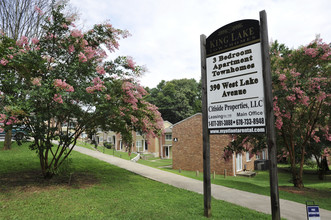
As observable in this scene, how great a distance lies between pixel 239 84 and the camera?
207 inches

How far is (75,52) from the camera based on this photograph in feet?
29.0

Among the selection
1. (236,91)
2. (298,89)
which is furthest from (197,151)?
(236,91)

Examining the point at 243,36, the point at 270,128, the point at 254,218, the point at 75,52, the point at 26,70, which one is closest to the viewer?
the point at 270,128

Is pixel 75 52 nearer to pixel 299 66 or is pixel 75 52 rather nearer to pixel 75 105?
pixel 75 105

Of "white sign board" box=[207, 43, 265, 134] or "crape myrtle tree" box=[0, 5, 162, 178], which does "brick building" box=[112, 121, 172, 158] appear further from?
"white sign board" box=[207, 43, 265, 134]

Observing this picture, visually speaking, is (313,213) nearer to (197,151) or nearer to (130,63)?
(130,63)

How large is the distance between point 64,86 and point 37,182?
4.53m

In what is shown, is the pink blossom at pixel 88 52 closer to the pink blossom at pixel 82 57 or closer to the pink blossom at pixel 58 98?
the pink blossom at pixel 82 57

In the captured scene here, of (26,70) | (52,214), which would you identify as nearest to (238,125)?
(52,214)

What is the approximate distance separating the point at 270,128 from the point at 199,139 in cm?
1868

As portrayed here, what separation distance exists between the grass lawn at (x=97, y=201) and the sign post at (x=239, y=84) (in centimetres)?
122

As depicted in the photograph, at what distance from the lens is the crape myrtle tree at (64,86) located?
23.1 feet

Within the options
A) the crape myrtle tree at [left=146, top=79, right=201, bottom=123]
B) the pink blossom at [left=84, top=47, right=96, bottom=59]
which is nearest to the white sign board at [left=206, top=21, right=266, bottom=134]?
the pink blossom at [left=84, top=47, right=96, bottom=59]

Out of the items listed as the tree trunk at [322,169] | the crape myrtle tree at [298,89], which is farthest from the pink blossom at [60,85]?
the tree trunk at [322,169]
